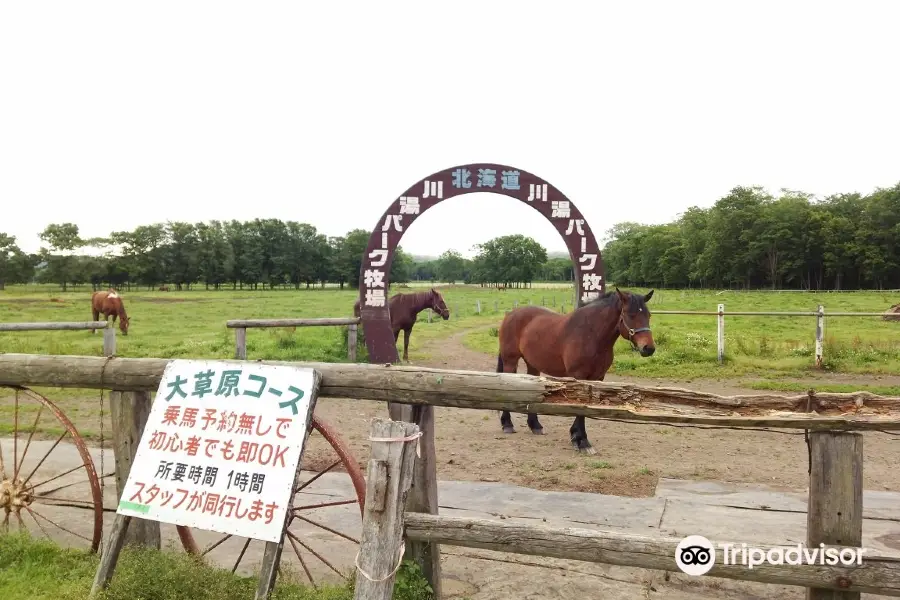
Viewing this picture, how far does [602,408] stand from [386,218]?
679 centimetres

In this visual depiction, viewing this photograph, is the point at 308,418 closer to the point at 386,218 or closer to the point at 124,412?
the point at 124,412

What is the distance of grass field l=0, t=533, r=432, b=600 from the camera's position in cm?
299

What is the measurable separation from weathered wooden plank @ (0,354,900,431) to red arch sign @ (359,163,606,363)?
5.68 m

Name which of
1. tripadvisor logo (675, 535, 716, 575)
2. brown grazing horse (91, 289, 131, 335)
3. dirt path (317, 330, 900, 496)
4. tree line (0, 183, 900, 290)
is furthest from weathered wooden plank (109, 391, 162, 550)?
tree line (0, 183, 900, 290)

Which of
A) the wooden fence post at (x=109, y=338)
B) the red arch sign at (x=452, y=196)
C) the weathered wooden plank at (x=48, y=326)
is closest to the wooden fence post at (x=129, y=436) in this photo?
the red arch sign at (x=452, y=196)

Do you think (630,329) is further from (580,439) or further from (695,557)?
(695,557)

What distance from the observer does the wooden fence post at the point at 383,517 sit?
2.53m

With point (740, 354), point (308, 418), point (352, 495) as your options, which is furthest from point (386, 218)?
point (740, 354)

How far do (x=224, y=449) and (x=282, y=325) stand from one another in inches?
287

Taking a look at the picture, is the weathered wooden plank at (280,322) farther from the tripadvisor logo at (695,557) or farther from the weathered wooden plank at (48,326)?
the tripadvisor logo at (695,557)

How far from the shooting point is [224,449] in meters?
2.98

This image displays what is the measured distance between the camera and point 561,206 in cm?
863

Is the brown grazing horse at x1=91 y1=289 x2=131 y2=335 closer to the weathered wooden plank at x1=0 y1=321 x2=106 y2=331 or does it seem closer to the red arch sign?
the weathered wooden plank at x1=0 y1=321 x2=106 y2=331

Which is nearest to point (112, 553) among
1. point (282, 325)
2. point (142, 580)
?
point (142, 580)
